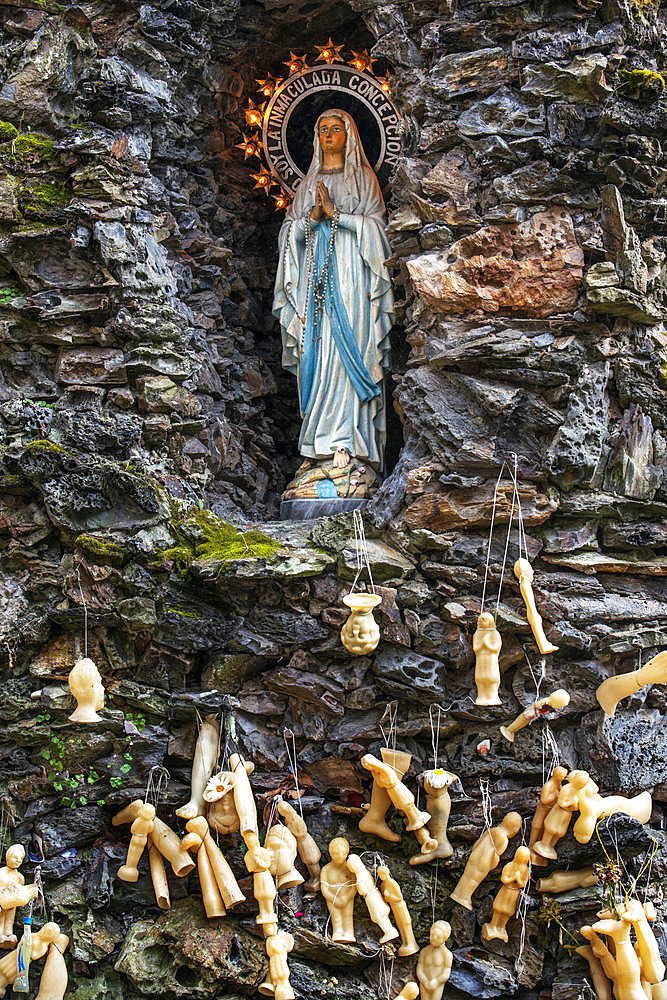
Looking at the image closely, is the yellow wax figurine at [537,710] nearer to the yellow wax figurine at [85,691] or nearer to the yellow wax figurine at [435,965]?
the yellow wax figurine at [435,965]

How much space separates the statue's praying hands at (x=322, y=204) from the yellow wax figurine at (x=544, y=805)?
3265 mm

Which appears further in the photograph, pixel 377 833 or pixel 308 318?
pixel 308 318

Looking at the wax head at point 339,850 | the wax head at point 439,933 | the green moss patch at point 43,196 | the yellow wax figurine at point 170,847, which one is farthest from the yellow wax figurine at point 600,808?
the green moss patch at point 43,196

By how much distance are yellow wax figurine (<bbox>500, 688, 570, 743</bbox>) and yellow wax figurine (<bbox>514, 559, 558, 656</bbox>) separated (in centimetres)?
21

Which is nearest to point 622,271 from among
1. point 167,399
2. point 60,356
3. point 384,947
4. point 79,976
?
point 167,399

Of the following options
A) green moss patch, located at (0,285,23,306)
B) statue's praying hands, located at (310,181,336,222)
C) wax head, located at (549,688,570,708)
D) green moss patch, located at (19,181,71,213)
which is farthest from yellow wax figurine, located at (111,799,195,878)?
statue's praying hands, located at (310,181,336,222)

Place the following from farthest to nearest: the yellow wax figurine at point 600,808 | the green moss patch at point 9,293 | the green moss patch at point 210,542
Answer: the green moss patch at point 9,293
the green moss patch at point 210,542
the yellow wax figurine at point 600,808

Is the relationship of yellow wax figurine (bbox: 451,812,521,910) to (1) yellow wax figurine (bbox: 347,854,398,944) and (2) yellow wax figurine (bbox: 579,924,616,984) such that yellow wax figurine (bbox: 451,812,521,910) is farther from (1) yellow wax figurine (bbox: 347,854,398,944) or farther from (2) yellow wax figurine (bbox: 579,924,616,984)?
(2) yellow wax figurine (bbox: 579,924,616,984)

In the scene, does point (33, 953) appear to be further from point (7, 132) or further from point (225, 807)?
point (7, 132)

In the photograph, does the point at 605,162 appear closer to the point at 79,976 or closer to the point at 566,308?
the point at 566,308

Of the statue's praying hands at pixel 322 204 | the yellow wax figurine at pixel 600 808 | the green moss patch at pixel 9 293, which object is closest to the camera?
the yellow wax figurine at pixel 600 808

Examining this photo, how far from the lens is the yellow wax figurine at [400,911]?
4852 mm

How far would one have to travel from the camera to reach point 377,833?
5.04 metres

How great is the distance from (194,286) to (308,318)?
0.71m
